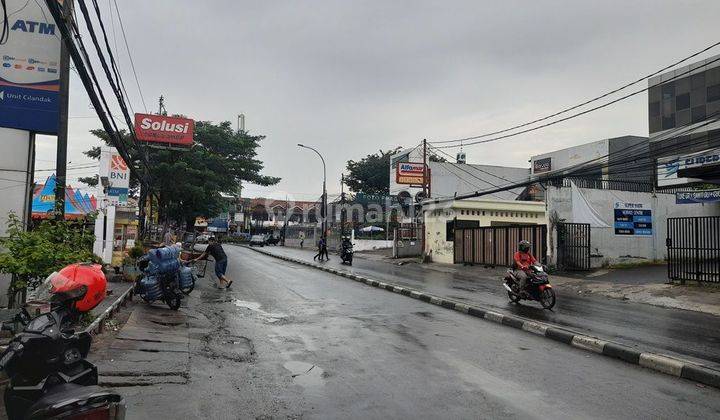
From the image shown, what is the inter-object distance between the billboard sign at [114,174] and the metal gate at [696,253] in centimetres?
1857

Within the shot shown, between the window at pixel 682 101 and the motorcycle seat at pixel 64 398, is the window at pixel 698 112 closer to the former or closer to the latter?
the window at pixel 682 101

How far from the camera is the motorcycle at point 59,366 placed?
2.67 meters

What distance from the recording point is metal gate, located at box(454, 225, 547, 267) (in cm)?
2172

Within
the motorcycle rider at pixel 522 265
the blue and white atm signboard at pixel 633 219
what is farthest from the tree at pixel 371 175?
the motorcycle rider at pixel 522 265

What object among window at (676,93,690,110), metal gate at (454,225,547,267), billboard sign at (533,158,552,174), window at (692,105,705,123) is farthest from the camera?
billboard sign at (533,158,552,174)

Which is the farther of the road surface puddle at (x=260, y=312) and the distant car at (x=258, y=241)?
the distant car at (x=258, y=241)

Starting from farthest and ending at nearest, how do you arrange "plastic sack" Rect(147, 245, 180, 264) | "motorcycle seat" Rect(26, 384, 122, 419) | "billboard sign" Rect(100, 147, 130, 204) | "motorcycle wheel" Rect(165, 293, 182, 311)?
"billboard sign" Rect(100, 147, 130, 204) → "plastic sack" Rect(147, 245, 180, 264) → "motorcycle wheel" Rect(165, 293, 182, 311) → "motorcycle seat" Rect(26, 384, 122, 419)

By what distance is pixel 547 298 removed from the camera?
11.3m

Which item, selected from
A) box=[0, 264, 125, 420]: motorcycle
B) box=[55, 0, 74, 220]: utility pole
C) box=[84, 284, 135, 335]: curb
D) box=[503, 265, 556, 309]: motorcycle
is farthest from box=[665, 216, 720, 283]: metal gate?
box=[0, 264, 125, 420]: motorcycle

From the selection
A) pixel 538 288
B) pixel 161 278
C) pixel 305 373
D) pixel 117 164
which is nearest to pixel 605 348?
pixel 538 288

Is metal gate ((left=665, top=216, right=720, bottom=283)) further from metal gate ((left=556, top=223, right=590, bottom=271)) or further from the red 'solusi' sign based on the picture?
the red 'solusi' sign

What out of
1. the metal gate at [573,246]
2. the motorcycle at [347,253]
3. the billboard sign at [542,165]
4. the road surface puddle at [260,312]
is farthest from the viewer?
the billboard sign at [542,165]

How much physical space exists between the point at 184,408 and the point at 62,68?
23.9 feet

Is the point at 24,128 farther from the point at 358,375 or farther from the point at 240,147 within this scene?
the point at 240,147
